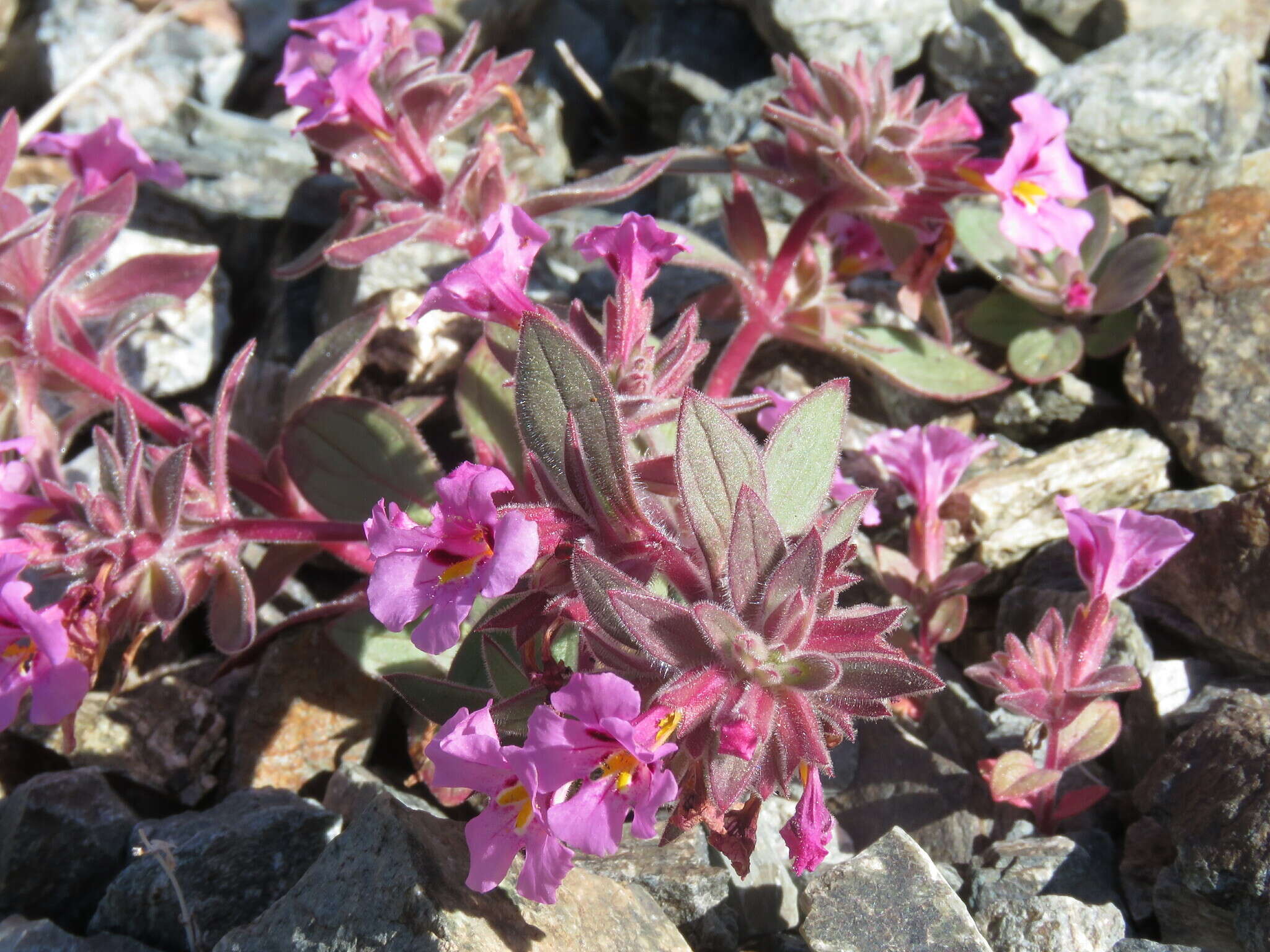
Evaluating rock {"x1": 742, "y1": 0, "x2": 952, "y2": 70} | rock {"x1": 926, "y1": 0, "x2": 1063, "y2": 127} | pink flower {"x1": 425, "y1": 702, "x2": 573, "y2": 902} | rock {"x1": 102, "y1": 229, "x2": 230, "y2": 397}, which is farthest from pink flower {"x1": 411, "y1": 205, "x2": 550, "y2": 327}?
rock {"x1": 926, "y1": 0, "x2": 1063, "y2": 127}

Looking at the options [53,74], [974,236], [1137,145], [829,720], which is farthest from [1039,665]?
[53,74]

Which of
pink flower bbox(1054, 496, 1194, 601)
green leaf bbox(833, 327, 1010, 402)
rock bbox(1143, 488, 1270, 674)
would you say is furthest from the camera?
green leaf bbox(833, 327, 1010, 402)

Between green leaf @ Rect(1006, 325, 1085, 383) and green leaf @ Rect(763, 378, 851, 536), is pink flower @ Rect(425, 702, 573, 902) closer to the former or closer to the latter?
green leaf @ Rect(763, 378, 851, 536)

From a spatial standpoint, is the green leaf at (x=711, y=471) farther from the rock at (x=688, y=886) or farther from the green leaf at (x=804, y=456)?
the rock at (x=688, y=886)

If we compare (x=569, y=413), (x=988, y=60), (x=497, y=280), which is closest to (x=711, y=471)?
(x=569, y=413)

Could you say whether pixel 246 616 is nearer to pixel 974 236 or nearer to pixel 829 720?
pixel 829 720

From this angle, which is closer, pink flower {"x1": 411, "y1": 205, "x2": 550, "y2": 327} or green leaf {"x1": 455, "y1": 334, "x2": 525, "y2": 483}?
pink flower {"x1": 411, "y1": 205, "x2": 550, "y2": 327}

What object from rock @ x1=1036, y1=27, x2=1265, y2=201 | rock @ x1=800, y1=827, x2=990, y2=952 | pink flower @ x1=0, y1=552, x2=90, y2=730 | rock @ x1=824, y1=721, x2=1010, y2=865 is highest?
pink flower @ x1=0, y1=552, x2=90, y2=730

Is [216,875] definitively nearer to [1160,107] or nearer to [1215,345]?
[1215,345]
